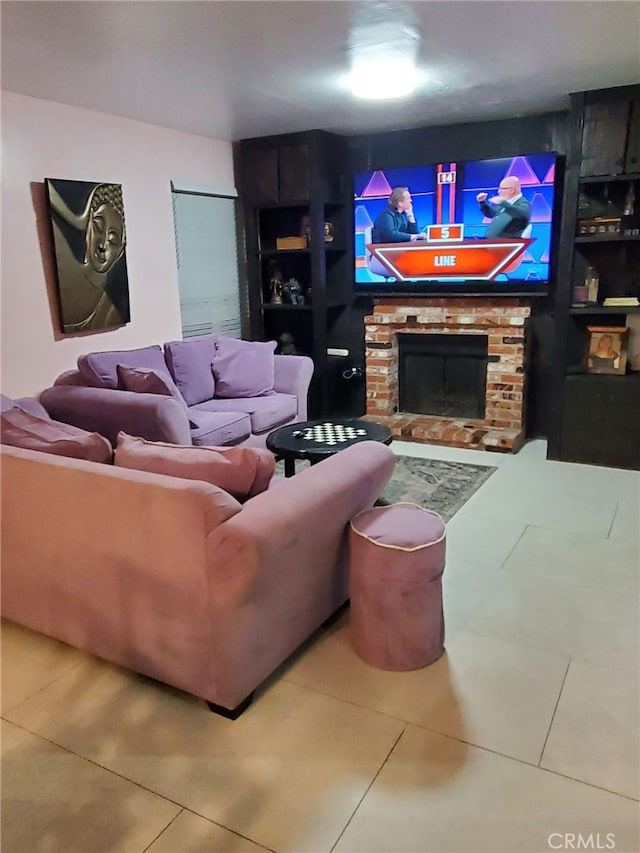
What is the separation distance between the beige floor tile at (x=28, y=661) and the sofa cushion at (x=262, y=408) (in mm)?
1896

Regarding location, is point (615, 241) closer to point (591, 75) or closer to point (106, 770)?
point (591, 75)

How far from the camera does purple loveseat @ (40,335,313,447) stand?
145 inches

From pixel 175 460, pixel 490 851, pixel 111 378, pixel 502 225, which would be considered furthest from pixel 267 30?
pixel 490 851

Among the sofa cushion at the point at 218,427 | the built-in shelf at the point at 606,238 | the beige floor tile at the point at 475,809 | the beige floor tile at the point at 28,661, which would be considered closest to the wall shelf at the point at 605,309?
the built-in shelf at the point at 606,238

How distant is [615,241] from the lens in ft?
14.7

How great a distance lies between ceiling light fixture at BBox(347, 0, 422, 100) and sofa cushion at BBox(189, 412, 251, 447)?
2.10 meters

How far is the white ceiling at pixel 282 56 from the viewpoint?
258cm

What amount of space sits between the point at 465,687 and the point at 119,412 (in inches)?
92.8

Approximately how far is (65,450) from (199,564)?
77cm

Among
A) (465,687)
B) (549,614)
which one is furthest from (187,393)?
(465,687)

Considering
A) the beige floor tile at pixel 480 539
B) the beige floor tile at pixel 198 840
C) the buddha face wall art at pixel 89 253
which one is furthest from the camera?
the buddha face wall art at pixel 89 253

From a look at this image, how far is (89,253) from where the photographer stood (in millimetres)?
4234

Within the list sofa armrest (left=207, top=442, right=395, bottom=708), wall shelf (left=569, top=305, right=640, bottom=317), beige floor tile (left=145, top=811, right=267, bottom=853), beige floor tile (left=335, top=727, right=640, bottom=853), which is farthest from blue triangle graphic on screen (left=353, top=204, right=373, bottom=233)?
beige floor tile (left=145, top=811, right=267, bottom=853)

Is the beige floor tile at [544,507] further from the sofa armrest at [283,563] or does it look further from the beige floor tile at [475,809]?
the beige floor tile at [475,809]
